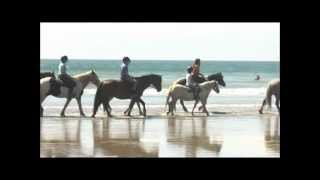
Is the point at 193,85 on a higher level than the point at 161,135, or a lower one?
higher

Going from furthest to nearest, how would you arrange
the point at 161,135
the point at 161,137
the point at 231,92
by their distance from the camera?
the point at 231,92, the point at 161,135, the point at 161,137

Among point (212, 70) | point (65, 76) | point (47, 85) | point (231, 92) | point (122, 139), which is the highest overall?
point (212, 70)

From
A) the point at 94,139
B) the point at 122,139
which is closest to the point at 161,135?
the point at 122,139

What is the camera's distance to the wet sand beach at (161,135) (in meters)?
8.05

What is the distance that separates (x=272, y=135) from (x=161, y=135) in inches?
57.2

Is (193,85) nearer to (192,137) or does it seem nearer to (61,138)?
(192,137)

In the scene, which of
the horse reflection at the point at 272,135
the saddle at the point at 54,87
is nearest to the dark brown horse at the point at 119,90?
the saddle at the point at 54,87

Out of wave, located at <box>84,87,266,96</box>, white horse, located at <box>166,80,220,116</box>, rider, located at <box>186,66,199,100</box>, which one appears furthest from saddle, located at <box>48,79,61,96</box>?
wave, located at <box>84,87,266,96</box>

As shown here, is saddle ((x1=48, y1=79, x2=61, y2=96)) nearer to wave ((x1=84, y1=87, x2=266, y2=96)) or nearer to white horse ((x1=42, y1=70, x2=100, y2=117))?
white horse ((x1=42, y1=70, x2=100, y2=117))

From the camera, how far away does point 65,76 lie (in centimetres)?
1106

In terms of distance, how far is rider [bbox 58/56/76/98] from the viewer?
36.0 ft
